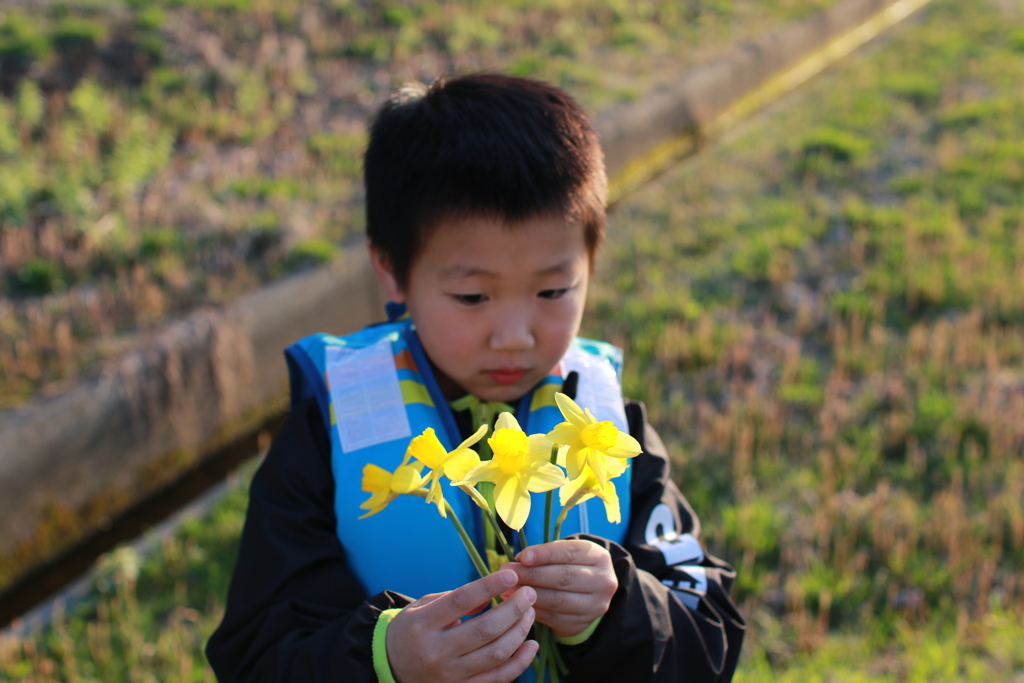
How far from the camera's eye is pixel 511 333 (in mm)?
1678

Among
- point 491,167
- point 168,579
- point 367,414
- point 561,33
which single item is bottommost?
point 168,579

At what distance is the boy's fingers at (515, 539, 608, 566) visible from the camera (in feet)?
4.36

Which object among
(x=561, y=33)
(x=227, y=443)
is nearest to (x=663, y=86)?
(x=561, y=33)

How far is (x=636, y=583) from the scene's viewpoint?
61.0 inches

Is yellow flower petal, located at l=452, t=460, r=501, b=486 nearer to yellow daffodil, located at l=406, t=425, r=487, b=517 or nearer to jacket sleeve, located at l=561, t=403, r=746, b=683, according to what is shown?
yellow daffodil, located at l=406, t=425, r=487, b=517

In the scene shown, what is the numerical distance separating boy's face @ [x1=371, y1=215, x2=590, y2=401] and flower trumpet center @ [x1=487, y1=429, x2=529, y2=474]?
531 mm

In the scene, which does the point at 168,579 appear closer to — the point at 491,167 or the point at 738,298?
the point at 491,167

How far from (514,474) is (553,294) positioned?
0.63 metres

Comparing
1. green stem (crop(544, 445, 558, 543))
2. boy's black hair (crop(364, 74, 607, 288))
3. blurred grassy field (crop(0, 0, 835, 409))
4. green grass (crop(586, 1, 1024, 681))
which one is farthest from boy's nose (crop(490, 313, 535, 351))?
blurred grassy field (crop(0, 0, 835, 409))

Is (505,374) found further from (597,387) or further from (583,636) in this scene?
(583,636)

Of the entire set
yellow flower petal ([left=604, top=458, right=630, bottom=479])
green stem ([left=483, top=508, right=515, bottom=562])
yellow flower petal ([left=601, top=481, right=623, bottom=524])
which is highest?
yellow flower petal ([left=604, top=458, right=630, bottom=479])

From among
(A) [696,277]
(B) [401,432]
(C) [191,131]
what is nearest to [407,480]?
(B) [401,432]

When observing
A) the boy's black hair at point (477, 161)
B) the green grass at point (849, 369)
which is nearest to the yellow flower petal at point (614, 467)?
the boy's black hair at point (477, 161)

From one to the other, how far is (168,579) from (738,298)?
3.34 m
